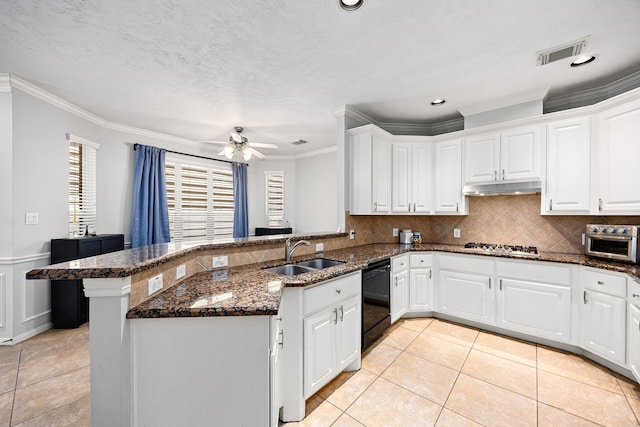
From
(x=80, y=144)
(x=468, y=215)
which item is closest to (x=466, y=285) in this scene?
(x=468, y=215)

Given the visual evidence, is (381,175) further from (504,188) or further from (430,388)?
(430,388)

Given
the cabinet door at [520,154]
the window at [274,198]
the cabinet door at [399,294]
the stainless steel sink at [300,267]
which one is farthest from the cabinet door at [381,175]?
the window at [274,198]

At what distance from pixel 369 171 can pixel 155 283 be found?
2528 mm

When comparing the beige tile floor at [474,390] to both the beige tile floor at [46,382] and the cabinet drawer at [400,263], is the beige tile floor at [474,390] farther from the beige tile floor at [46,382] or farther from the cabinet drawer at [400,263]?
the beige tile floor at [46,382]

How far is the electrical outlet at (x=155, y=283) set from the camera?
130cm

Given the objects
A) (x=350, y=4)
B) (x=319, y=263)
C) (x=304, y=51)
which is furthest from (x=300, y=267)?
(x=350, y=4)

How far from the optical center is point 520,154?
2895mm

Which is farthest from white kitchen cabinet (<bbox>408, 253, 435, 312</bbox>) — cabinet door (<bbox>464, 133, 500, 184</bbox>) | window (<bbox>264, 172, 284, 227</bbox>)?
window (<bbox>264, 172, 284, 227</bbox>)

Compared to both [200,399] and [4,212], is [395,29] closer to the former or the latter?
[200,399]

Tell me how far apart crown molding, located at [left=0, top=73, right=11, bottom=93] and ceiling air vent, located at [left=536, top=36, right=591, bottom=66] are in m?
4.89

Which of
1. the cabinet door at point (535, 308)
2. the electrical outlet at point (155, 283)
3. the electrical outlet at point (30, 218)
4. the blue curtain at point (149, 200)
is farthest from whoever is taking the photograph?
the blue curtain at point (149, 200)

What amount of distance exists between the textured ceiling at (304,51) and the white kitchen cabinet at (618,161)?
19.0 inches

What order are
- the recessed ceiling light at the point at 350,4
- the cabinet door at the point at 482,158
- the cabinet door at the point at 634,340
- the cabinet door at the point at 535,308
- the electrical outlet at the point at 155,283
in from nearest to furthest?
the electrical outlet at the point at 155,283
the recessed ceiling light at the point at 350,4
the cabinet door at the point at 634,340
the cabinet door at the point at 535,308
the cabinet door at the point at 482,158

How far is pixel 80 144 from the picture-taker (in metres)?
3.49
